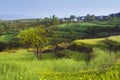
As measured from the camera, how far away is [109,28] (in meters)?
81.6

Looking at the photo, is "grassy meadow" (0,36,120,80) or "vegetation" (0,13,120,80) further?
"vegetation" (0,13,120,80)

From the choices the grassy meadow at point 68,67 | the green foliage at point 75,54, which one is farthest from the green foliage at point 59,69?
the green foliage at point 75,54

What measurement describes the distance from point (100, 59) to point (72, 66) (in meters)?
3.30

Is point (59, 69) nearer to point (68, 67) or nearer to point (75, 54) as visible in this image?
point (68, 67)

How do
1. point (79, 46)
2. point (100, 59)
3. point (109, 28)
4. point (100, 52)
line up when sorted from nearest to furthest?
point (100, 59), point (100, 52), point (79, 46), point (109, 28)

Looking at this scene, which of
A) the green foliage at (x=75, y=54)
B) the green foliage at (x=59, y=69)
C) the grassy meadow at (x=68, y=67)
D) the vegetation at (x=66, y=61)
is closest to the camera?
the green foliage at (x=59, y=69)

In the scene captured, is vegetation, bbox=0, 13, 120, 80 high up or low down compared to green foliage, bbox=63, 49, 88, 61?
up

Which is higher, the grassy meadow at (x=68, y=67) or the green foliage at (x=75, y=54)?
the grassy meadow at (x=68, y=67)

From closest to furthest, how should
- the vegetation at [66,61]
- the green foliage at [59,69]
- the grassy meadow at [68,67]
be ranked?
the green foliage at [59,69] → the grassy meadow at [68,67] → the vegetation at [66,61]

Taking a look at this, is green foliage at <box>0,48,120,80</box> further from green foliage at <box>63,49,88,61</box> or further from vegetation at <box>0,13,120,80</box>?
green foliage at <box>63,49,88,61</box>

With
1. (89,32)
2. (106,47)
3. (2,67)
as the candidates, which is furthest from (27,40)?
(89,32)

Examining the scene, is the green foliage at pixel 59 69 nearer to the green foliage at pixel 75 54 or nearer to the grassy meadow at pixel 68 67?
the grassy meadow at pixel 68 67

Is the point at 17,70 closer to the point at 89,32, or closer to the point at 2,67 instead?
the point at 2,67

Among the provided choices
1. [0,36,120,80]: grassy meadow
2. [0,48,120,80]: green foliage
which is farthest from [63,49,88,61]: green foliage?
[0,48,120,80]: green foliage
